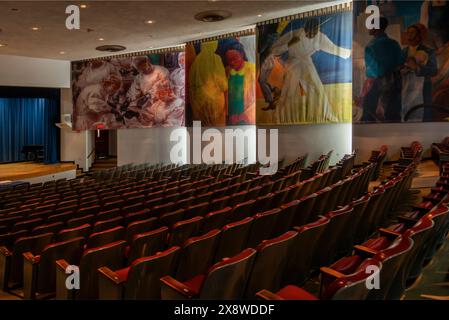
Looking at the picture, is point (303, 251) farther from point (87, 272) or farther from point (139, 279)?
point (87, 272)

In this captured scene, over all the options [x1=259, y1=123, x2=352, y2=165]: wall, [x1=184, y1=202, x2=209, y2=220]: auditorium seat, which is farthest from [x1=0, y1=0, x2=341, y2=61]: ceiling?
[x1=184, y1=202, x2=209, y2=220]: auditorium seat

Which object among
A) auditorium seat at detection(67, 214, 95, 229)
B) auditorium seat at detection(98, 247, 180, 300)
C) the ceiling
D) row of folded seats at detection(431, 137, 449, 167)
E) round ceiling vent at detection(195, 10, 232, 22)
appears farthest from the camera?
round ceiling vent at detection(195, 10, 232, 22)

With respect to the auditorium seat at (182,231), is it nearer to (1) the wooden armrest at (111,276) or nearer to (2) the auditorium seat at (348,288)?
(1) the wooden armrest at (111,276)

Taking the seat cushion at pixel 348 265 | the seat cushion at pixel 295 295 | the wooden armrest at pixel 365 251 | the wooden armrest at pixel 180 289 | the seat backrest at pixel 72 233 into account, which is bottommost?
the seat backrest at pixel 72 233

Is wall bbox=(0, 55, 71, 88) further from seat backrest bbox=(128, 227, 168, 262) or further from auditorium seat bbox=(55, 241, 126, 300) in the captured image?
auditorium seat bbox=(55, 241, 126, 300)

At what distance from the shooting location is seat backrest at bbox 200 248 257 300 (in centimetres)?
190

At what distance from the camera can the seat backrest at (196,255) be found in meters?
2.51

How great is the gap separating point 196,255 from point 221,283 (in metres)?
0.64

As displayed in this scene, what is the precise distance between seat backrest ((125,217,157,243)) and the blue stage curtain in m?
13.6

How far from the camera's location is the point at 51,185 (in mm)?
8625

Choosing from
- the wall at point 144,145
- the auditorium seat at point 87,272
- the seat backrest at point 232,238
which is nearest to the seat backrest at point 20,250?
the auditorium seat at point 87,272

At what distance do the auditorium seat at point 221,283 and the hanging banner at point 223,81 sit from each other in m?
9.49

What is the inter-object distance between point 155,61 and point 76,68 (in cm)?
363
